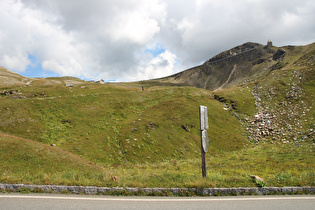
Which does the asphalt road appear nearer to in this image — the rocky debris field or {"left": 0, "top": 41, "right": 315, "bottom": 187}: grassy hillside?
{"left": 0, "top": 41, "right": 315, "bottom": 187}: grassy hillside

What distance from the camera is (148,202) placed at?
370 inches

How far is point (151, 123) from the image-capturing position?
40156 millimetres

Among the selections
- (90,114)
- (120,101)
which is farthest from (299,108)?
(90,114)

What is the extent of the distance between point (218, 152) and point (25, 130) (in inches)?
1381

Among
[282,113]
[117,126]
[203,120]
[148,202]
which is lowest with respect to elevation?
[148,202]

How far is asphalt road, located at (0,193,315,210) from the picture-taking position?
880 centimetres

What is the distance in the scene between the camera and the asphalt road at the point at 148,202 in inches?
347

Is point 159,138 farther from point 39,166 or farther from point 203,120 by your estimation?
point 203,120

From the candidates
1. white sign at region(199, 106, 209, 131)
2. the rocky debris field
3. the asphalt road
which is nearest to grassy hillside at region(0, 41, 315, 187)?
the rocky debris field

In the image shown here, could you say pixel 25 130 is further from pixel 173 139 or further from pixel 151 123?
pixel 173 139

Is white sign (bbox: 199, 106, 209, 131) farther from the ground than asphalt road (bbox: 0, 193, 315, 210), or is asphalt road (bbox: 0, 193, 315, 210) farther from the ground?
white sign (bbox: 199, 106, 209, 131)

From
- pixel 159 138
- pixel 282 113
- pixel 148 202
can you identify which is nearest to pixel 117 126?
pixel 159 138

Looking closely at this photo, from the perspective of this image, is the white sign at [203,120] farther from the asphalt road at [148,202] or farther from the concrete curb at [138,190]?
the asphalt road at [148,202]

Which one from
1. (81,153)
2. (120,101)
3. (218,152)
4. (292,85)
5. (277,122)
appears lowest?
(218,152)
